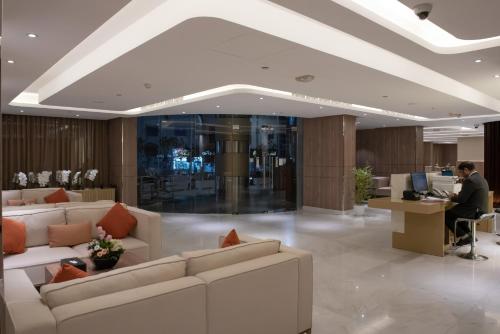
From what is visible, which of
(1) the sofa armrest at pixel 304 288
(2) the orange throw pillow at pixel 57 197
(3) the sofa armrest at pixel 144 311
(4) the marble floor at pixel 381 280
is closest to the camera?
(3) the sofa armrest at pixel 144 311

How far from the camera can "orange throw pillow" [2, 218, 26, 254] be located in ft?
13.2

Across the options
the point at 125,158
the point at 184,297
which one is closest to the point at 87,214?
the point at 184,297

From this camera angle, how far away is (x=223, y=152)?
9914 millimetres

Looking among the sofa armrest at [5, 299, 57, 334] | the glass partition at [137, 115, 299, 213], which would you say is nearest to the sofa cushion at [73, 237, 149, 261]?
the sofa armrest at [5, 299, 57, 334]

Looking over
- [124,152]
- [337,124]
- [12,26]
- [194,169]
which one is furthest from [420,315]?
[124,152]

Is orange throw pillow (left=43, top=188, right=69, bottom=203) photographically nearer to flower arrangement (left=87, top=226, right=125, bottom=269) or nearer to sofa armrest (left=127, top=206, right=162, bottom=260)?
sofa armrest (left=127, top=206, right=162, bottom=260)

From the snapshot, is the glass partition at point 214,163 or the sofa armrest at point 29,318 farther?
the glass partition at point 214,163

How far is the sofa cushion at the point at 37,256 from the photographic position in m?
3.81

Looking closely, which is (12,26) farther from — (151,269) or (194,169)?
(194,169)

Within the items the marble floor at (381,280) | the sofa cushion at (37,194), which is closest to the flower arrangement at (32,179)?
the sofa cushion at (37,194)

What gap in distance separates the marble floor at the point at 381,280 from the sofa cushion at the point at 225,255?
0.92m

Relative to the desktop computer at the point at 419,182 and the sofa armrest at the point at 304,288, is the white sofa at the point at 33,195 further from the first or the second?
the desktop computer at the point at 419,182

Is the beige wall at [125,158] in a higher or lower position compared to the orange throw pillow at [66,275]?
higher

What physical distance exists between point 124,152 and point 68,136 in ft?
5.39
